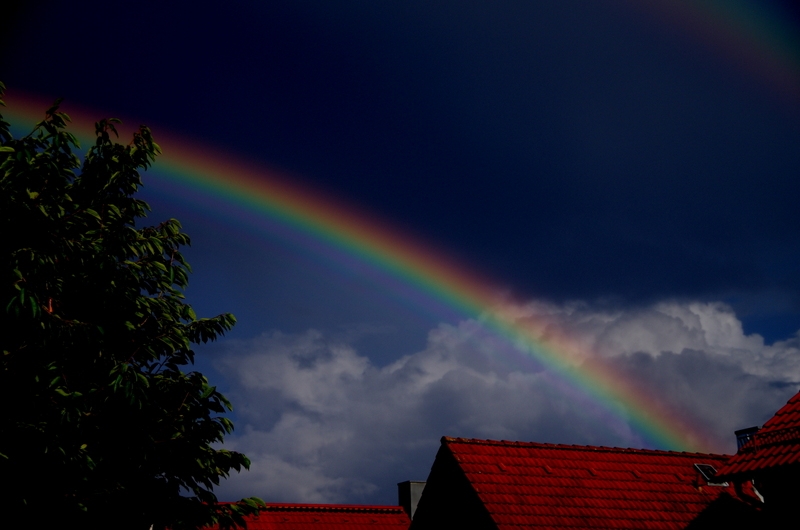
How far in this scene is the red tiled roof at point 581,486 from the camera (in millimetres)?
15688

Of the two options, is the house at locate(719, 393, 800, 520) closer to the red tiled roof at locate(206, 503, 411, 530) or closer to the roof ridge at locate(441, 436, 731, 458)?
the roof ridge at locate(441, 436, 731, 458)

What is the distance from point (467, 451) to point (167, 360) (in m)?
9.09

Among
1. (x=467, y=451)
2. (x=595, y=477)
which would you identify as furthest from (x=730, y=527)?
(x=467, y=451)

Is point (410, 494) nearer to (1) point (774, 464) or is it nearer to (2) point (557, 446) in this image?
(2) point (557, 446)

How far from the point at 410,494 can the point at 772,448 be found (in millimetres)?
21426

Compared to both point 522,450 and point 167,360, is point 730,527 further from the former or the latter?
point 167,360

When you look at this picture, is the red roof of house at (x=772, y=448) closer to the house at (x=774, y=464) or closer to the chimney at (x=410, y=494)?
the house at (x=774, y=464)

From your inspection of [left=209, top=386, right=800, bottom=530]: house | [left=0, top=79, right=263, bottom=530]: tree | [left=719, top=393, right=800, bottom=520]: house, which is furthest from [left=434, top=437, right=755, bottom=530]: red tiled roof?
[left=0, top=79, right=263, bottom=530]: tree

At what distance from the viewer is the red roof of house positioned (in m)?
10.7

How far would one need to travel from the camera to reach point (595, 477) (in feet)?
58.5

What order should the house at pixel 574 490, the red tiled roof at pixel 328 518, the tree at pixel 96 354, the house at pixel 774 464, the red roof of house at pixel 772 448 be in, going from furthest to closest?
the red tiled roof at pixel 328 518
the house at pixel 574 490
the house at pixel 774 464
the red roof of house at pixel 772 448
the tree at pixel 96 354

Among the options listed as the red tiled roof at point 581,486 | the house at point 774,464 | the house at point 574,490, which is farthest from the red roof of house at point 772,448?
the red tiled roof at point 581,486

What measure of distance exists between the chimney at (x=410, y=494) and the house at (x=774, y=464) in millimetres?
20218

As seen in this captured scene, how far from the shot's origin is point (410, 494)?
3014 centimetres
